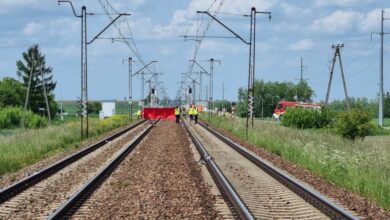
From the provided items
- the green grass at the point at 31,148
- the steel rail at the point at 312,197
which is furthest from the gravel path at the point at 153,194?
the green grass at the point at 31,148

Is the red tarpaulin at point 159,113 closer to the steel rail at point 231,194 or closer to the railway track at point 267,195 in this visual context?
the railway track at point 267,195

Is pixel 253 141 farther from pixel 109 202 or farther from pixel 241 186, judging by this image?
pixel 109 202

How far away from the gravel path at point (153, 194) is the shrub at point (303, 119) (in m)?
36.5

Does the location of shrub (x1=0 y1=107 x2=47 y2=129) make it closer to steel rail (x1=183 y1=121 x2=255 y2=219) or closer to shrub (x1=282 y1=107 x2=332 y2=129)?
shrub (x1=282 y1=107 x2=332 y2=129)

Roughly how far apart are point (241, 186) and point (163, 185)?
1.93 m

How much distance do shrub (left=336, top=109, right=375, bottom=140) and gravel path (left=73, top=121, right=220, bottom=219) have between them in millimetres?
18560

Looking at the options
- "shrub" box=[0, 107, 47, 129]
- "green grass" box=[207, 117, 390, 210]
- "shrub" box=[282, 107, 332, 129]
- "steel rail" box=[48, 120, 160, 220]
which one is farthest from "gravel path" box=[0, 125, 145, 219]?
"shrub" box=[0, 107, 47, 129]

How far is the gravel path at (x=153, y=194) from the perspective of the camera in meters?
11.6

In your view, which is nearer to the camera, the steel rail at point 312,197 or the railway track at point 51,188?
the steel rail at point 312,197

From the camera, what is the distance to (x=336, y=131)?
41031 millimetres

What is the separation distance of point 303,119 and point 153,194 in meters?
45.5

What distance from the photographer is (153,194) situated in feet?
46.0

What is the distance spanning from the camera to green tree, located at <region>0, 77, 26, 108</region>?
456 feet

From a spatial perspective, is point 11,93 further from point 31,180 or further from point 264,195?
point 264,195
